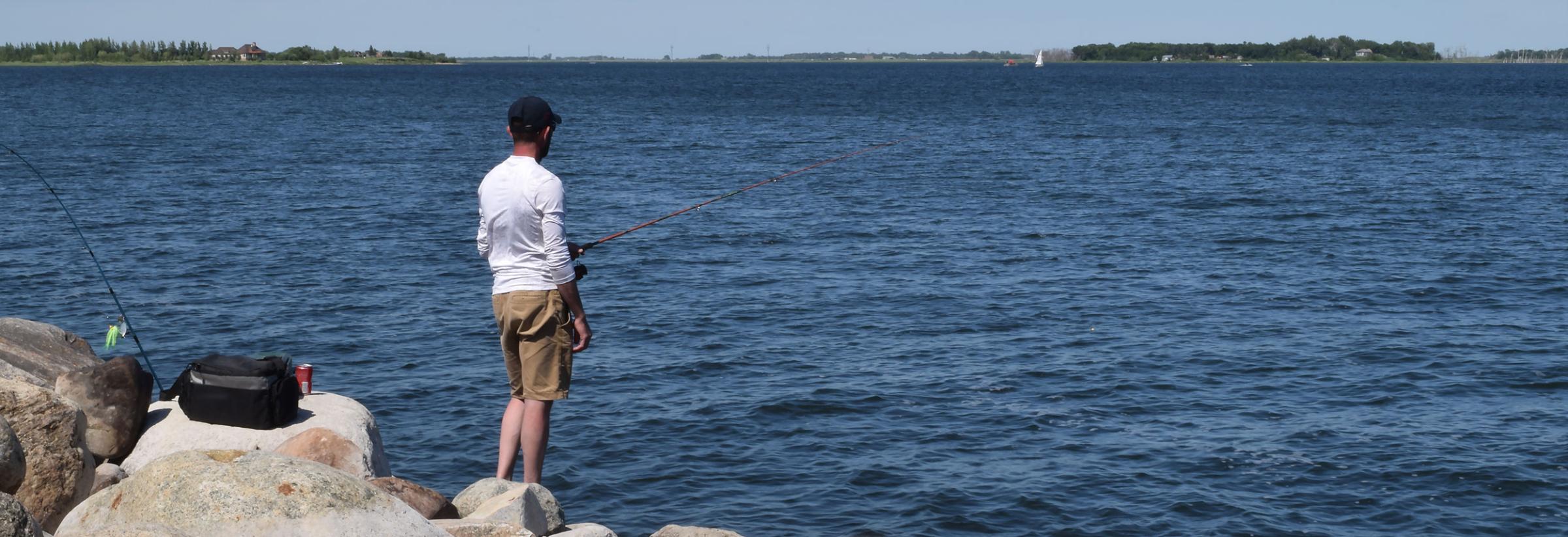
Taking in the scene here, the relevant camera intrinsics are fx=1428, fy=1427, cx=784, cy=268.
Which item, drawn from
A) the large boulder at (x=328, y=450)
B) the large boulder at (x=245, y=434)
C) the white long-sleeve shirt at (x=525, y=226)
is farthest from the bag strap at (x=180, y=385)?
the white long-sleeve shirt at (x=525, y=226)

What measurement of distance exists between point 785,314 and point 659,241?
247 inches

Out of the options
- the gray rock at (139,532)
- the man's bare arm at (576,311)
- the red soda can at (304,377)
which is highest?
the man's bare arm at (576,311)

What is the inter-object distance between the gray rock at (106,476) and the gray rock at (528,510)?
1.81 m

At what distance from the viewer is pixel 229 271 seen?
19078 millimetres

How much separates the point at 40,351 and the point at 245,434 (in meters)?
2.42

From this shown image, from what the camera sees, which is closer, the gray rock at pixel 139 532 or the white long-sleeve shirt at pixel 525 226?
the gray rock at pixel 139 532

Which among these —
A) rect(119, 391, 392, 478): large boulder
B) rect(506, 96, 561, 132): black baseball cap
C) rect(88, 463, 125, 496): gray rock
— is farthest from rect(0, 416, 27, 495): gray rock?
rect(506, 96, 561, 132): black baseball cap

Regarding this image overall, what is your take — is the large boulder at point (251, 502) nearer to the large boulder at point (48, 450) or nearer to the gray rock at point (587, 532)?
the large boulder at point (48, 450)

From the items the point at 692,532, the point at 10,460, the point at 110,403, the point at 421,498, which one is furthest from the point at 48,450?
the point at 692,532

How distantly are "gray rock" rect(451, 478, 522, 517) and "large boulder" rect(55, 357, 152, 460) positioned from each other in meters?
2.00

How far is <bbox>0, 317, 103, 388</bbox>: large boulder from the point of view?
8625mm

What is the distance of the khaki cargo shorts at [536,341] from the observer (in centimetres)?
684

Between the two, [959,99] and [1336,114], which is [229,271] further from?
[959,99]

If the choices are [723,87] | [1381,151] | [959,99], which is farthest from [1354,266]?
[723,87]
